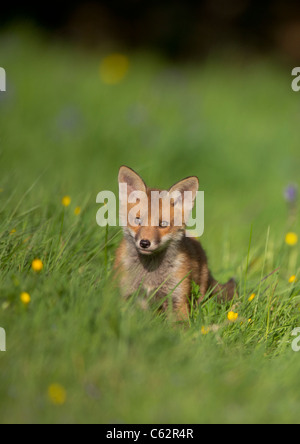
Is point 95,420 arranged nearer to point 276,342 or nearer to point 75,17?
point 276,342

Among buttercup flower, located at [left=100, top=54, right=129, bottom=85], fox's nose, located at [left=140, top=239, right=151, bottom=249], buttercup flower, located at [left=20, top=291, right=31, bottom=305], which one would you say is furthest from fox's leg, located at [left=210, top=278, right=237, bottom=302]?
buttercup flower, located at [left=100, top=54, right=129, bottom=85]

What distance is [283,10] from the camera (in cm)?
1354

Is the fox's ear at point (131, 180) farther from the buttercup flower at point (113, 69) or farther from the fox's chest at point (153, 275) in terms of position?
the buttercup flower at point (113, 69)

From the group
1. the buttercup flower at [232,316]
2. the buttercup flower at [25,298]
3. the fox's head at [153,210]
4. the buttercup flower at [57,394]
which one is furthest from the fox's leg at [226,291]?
the buttercup flower at [57,394]

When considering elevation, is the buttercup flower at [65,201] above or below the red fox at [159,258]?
above

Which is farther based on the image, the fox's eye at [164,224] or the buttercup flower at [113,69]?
the buttercup flower at [113,69]

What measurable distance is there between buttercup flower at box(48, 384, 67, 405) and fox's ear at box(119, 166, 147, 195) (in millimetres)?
1545

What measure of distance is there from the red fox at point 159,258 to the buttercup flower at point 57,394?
1087 mm

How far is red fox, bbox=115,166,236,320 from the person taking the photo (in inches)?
150

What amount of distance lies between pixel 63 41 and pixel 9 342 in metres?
10.7

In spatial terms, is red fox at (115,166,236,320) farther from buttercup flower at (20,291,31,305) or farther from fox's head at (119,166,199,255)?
buttercup flower at (20,291,31,305)

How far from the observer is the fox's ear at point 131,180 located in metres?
3.87

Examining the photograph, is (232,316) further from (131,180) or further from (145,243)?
(131,180)

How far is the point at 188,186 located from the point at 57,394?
1.69 m
